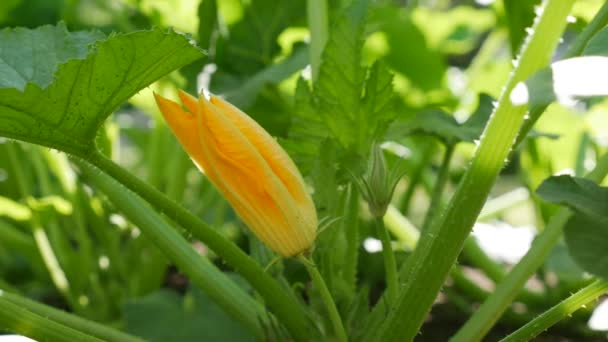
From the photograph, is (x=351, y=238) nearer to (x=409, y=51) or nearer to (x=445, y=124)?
(x=445, y=124)

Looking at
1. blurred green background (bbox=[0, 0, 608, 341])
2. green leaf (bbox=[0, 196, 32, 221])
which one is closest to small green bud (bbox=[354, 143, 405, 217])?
blurred green background (bbox=[0, 0, 608, 341])

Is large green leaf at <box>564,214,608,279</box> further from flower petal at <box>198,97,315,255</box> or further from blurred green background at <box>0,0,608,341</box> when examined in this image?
blurred green background at <box>0,0,608,341</box>

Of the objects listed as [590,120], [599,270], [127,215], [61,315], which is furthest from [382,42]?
[599,270]

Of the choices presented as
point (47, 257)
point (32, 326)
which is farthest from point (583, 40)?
point (47, 257)

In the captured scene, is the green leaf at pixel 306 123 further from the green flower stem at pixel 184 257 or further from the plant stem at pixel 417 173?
the plant stem at pixel 417 173

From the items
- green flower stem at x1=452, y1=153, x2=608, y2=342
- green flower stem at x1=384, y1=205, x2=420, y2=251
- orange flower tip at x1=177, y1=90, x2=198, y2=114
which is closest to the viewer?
orange flower tip at x1=177, y1=90, x2=198, y2=114

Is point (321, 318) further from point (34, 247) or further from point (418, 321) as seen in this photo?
point (34, 247)

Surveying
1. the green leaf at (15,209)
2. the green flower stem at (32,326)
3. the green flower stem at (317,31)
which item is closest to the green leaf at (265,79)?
the green flower stem at (317,31)
